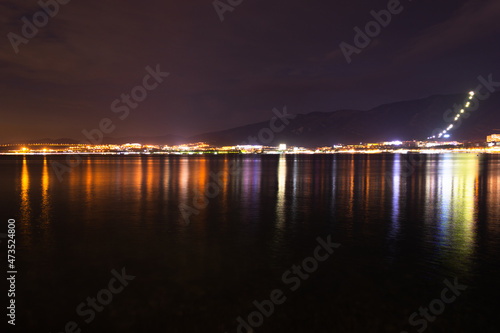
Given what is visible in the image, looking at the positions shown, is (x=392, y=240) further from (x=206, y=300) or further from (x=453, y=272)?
(x=206, y=300)

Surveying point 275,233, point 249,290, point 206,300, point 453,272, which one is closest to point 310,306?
point 249,290

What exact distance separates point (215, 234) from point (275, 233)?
1915 millimetres
